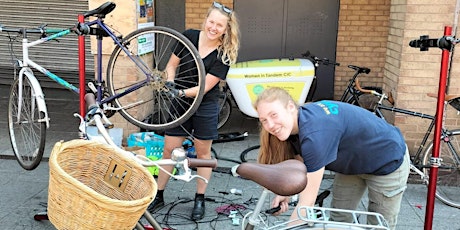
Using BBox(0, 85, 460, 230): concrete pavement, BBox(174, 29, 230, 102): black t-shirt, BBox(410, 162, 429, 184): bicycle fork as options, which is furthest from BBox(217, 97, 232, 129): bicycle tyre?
BBox(174, 29, 230, 102): black t-shirt

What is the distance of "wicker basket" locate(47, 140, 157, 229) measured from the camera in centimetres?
181

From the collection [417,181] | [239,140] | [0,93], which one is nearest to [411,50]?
[417,181]

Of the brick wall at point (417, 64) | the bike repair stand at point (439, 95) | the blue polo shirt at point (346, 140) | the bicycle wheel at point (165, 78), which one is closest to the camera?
the blue polo shirt at point (346, 140)

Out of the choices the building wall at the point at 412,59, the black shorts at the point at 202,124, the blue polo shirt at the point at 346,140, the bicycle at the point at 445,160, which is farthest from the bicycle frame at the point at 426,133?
the black shorts at the point at 202,124

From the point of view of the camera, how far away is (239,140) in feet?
20.4

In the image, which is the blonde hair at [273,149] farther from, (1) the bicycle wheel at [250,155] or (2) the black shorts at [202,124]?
(1) the bicycle wheel at [250,155]

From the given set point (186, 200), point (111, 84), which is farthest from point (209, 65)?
point (186, 200)

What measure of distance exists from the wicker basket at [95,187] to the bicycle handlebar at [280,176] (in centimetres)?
41

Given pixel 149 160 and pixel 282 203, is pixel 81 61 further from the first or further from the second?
pixel 282 203

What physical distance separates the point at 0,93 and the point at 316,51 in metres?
Result: 5.48

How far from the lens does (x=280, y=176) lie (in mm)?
1987

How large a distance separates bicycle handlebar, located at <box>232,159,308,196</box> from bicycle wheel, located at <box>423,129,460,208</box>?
2900mm

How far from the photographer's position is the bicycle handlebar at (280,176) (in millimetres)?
1959

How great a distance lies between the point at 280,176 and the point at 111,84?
7.08 feet
